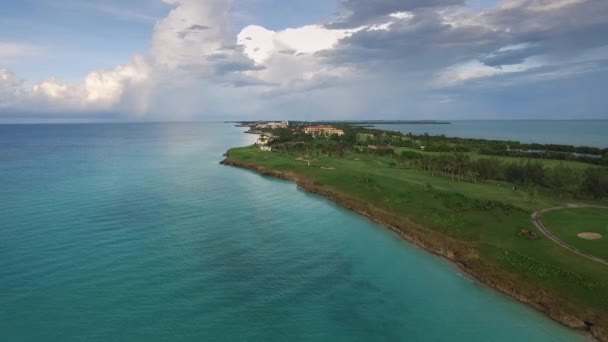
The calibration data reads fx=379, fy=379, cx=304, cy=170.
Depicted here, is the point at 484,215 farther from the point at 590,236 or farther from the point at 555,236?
the point at 590,236

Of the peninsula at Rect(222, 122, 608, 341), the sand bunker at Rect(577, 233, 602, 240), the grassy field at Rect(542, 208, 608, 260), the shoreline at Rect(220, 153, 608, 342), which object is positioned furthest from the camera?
the sand bunker at Rect(577, 233, 602, 240)

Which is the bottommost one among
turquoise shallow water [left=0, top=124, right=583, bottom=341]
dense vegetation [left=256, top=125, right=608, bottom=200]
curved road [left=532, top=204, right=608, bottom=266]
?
turquoise shallow water [left=0, top=124, right=583, bottom=341]

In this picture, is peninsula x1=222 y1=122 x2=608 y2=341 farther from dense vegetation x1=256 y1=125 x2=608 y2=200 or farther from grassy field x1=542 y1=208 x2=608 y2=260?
dense vegetation x1=256 y1=125 x2=608 y2=200

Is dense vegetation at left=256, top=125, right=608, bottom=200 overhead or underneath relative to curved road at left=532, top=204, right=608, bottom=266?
overhead

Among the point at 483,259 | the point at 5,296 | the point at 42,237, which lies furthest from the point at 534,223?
the point at 42,237

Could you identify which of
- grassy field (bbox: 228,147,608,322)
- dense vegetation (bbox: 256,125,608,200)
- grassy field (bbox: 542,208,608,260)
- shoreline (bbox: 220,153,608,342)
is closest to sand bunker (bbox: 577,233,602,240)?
grassy field (bbox: 542,208,608,260)

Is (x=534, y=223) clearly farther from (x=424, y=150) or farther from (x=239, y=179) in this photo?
(x=424, y=150)

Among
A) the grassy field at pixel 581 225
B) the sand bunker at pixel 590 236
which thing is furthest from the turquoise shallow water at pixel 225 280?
the sand bunker at pixel 590 236
